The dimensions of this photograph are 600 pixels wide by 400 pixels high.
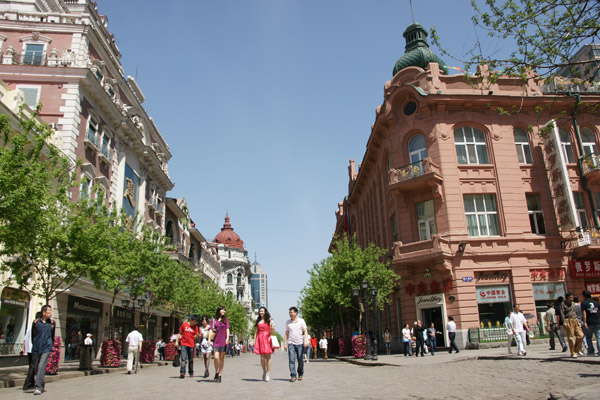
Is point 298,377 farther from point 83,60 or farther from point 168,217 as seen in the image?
point 168,217

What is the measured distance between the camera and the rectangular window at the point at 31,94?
25594 millimetres

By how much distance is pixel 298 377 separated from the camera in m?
12.0

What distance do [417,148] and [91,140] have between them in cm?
1955

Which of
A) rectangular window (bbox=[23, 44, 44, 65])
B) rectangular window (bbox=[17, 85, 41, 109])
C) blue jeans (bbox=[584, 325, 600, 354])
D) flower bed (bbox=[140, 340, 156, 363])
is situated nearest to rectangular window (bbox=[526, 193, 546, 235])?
blue jeans (bbox=[584, 325, 600, 354])

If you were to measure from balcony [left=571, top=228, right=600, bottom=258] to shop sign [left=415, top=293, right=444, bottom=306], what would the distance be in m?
8.06

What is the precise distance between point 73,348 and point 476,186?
79.4 feet

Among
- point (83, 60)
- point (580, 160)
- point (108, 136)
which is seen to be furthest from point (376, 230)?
point (83, 60)

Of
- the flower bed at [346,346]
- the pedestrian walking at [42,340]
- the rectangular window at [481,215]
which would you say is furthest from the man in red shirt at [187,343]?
the rectangular window at [481,215]

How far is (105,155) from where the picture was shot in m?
29.2

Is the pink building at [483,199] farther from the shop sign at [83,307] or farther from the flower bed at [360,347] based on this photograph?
the shop sign at [83,307]

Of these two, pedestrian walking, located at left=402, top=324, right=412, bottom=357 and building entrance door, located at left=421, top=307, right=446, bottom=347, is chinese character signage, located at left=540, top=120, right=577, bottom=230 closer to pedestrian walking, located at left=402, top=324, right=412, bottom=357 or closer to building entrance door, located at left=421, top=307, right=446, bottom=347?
building entrance door, located at left=421, top=307, right=446, bottom=347

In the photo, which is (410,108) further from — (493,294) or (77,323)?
(77,323)

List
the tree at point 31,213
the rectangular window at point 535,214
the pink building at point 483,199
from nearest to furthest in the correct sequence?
the tree at point 31,213, the pink building at point 483,199, the rectangular window at point 535,214

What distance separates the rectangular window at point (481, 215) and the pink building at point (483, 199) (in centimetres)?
6
